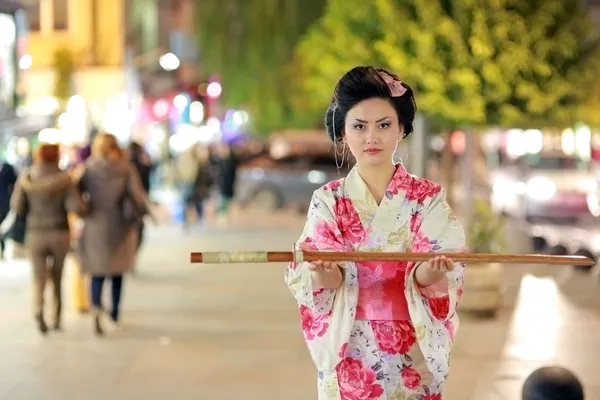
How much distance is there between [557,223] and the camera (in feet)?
70.8

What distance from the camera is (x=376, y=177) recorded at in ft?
13.6

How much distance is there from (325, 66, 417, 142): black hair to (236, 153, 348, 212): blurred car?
22392mm

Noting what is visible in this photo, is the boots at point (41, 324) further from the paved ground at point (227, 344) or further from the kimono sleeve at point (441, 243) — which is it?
the kimono sleeve at point (441, 243)

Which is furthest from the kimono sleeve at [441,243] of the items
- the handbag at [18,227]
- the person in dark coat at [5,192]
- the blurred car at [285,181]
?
the blurred car at [285,181]

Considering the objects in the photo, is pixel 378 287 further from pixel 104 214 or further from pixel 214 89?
pixel 214 89

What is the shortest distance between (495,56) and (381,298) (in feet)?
30.4

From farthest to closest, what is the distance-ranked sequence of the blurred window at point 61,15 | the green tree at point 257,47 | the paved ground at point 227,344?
the blurred window at point 61,15 < the green tree at point 257,47 < the paved ground at point 227,344

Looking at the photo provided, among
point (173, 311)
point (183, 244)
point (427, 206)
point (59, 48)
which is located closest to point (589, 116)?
point (173, 311)

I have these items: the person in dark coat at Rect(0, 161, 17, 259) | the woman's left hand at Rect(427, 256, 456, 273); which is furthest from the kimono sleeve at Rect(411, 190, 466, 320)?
the person in dark coat at Rect(0, 161, 17, 259)

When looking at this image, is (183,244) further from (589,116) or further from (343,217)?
(343,217)

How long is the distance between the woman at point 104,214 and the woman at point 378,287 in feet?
19.5

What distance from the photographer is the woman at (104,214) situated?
9.80m

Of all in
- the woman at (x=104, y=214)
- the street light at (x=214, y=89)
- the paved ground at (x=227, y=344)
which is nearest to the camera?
the paved ground at (x=227, y=344)

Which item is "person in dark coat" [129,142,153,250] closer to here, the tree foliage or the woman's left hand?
the tree foliage
